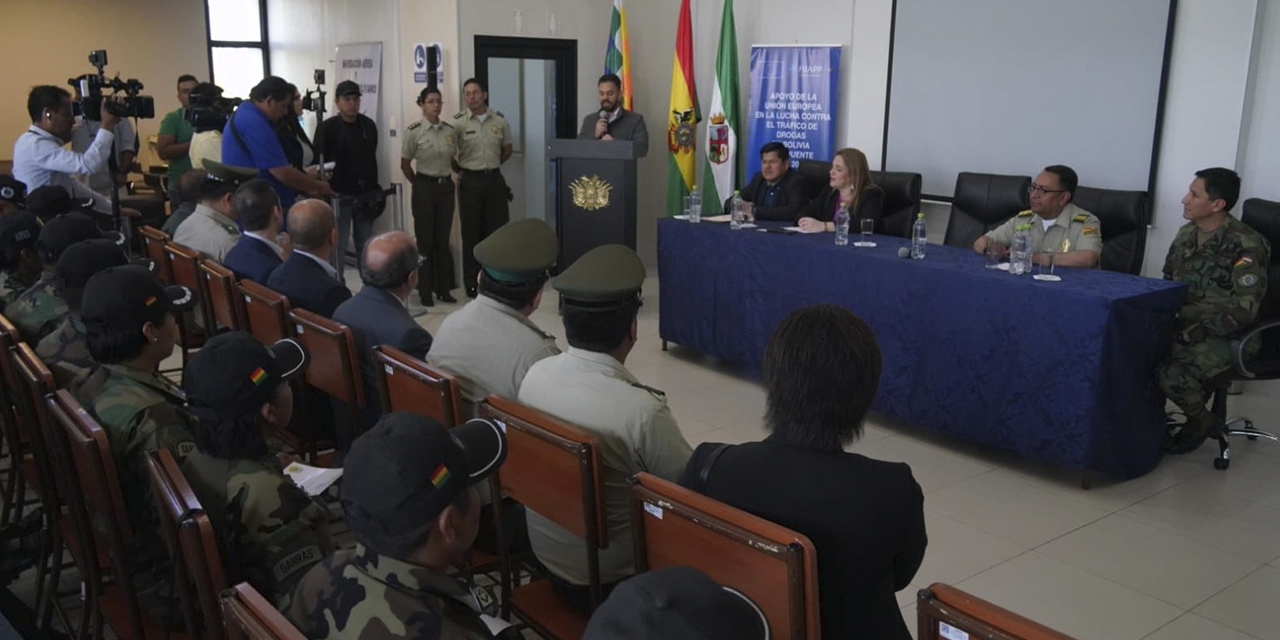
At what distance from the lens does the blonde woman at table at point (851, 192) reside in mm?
5332

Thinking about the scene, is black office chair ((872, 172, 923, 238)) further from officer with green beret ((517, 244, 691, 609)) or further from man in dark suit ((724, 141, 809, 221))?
officer with green beret ((517, 244, 691, 609))

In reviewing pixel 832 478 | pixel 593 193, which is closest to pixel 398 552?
pixel 832 478

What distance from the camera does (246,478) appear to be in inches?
68.7

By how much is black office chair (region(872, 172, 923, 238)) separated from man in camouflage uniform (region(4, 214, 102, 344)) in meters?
4.03

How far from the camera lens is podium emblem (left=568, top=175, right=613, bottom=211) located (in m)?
6.62

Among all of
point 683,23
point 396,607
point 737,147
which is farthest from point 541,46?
point 396,607

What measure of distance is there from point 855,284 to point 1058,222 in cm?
99

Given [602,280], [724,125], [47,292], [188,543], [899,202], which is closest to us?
[188,543]

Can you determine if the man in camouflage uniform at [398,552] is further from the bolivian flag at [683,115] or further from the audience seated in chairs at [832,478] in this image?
the bolivian flag at [683,115]

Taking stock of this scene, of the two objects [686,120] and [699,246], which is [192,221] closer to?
[699,246]

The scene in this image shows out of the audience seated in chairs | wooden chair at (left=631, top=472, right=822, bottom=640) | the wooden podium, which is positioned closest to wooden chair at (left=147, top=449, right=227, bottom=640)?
wooden chair at (left=631, top=472, right=822, bottom=640)

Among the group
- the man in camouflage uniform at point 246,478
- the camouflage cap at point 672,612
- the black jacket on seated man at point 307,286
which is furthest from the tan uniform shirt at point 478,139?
the camouflage cap at point 672,612

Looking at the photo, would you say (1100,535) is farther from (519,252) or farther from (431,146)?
(431,146)

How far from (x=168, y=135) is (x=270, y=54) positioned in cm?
404
